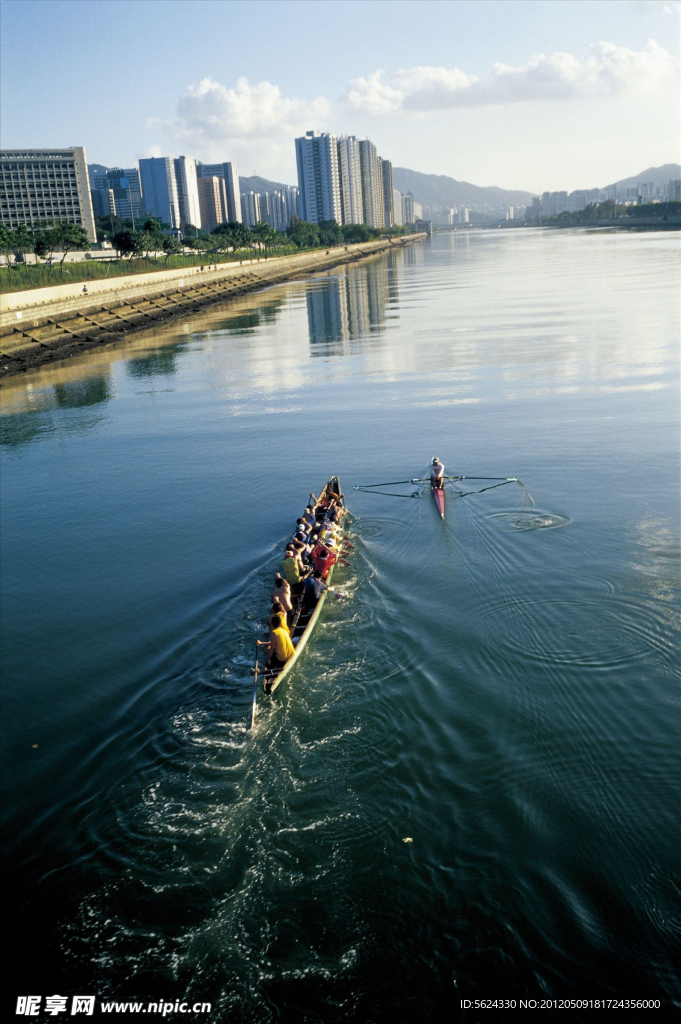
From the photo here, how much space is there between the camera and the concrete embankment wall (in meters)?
56.6

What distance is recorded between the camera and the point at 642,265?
93.9m

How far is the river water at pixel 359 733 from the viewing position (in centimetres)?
896

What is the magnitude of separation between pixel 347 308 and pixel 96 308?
2302 centimetres

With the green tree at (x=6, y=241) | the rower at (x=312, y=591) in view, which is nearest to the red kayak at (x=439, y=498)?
the rower at (x=312, y=591)

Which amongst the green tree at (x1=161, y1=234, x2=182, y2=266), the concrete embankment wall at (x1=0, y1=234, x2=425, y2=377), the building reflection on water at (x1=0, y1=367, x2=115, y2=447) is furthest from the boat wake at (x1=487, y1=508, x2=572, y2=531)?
the green tree at (x1=161, y1=234, x2=182, y2=266)

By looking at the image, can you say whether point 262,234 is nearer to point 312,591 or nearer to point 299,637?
point 312,591

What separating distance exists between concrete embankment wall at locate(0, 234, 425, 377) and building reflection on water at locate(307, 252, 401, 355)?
41.9 feet

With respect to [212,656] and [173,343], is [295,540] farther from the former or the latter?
[173,343]

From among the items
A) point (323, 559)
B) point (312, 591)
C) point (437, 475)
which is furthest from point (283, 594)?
point (437, 475)

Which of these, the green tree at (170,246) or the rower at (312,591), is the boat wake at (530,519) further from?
the green tree at (170,246)

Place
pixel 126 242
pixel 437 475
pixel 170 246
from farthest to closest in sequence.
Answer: pixel 170 246 → pixel 126 242 → pixel 437 475

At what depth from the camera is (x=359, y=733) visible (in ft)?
41.2

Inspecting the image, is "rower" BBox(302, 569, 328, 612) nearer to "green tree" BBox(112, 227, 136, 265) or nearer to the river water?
the river water

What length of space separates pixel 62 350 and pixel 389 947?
185 ft
